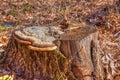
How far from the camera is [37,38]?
4016 mm

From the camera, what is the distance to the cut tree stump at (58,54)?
3869 millimetres

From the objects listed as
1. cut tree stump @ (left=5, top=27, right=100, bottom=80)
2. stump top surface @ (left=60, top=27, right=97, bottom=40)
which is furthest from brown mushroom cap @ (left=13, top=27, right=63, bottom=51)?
stump top surface @ (left=60, top=27, right=97, bottom=40)

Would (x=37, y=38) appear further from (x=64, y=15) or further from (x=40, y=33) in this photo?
(x=64, y=15)

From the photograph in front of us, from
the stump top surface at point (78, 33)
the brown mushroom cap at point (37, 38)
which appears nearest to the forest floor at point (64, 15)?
the stump top surface at point (78, 33)

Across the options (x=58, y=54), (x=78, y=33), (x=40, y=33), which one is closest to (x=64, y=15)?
(x=40, y=33)

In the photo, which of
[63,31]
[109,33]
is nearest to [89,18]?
[109,33]

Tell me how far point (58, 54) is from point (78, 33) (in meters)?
0.42

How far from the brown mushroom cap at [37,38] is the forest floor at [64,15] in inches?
46.0

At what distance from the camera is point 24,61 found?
4180 mm

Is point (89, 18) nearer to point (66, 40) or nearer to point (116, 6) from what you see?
point (116, 6)

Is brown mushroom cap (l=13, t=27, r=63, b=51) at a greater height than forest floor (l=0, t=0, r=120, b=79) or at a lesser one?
greater

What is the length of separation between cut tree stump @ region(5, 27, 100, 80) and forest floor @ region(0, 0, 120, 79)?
99 cm

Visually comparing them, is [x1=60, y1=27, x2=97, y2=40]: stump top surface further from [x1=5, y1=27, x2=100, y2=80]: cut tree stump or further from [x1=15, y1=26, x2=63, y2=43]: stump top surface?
[x1=15, y1=26, x2=63, y2=43]: stump top surface

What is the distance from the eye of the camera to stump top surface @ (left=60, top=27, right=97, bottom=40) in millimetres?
3910
